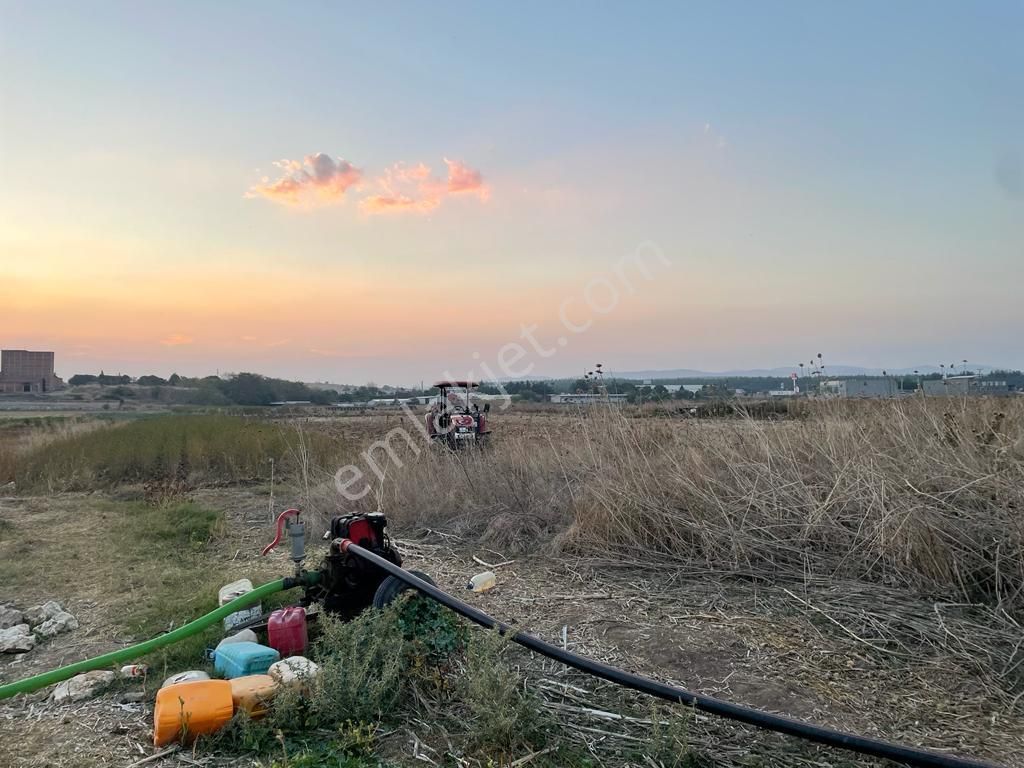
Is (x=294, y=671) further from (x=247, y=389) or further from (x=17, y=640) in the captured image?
(x=247, y=389)

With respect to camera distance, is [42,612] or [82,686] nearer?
[82,686]

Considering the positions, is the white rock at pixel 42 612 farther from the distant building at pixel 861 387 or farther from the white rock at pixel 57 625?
the distant building at pixel 861 387

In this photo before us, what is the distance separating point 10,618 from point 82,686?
168 centimetres

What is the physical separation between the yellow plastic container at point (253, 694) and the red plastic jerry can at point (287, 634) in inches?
18.5

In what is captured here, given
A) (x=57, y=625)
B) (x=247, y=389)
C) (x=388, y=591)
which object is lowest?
(x=57, y=625)

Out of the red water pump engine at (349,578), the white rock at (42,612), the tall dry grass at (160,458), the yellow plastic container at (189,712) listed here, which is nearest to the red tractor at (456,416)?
the tall dry grass at (160,458)

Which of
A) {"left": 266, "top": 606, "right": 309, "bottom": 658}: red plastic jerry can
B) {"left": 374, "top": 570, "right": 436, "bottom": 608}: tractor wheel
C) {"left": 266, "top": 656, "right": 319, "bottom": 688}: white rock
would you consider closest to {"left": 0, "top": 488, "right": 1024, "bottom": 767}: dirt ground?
{"left": 266, "top": 656, "right": 319, "bottom": 688}: white rock

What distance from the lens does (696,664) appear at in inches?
120

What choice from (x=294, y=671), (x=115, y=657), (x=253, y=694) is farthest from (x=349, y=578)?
(x=115, y=657)

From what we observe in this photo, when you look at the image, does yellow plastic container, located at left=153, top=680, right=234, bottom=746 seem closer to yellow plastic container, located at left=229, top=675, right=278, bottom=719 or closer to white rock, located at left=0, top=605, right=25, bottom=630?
yellow plastic container, located at left=229, top=675, right=278, bottom=719

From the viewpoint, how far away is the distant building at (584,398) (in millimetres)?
6308

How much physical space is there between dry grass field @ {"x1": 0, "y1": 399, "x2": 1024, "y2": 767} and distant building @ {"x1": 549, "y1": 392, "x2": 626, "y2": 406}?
163 mm

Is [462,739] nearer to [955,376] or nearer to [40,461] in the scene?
[955,376]

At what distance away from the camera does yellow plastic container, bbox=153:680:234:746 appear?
2467mm
